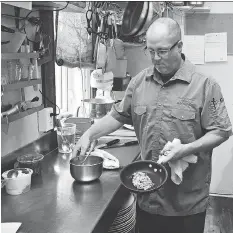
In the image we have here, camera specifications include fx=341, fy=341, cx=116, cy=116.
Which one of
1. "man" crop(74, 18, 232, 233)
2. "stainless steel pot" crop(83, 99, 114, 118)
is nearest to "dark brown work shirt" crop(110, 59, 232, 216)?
"man" crop(74, 18, 232, 233)

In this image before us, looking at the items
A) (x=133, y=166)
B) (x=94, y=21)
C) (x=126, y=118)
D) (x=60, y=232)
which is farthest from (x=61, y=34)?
(x=60, y=232)

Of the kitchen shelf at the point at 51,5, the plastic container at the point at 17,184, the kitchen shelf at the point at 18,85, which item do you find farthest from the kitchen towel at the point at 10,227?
the kitchen shelf at the point at 51,5

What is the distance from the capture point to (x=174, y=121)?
1.92m

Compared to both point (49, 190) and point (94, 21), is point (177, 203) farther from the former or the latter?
point (94, 21)

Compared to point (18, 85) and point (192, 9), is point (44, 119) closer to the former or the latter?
point (18, 85)

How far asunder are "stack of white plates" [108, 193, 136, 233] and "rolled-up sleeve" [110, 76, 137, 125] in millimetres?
539

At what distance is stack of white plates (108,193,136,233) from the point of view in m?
2.11

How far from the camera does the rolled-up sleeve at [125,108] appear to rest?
2088 millimetres

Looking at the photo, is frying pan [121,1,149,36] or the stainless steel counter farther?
frying pan [121,1,149,36]

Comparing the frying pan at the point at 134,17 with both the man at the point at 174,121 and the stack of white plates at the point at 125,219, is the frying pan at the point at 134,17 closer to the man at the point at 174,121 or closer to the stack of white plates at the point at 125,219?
the man at the point at 174,121

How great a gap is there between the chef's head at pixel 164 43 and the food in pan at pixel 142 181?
595 millimetres

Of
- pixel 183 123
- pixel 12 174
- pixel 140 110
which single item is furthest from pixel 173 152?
pixel 12 174

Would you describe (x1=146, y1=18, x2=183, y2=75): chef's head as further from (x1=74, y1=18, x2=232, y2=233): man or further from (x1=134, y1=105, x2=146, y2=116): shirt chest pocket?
(x1=134, y1=105, x2=146, y2=116): shirt chest pocket

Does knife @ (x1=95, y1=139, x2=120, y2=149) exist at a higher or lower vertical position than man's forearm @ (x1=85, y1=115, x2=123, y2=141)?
lower
